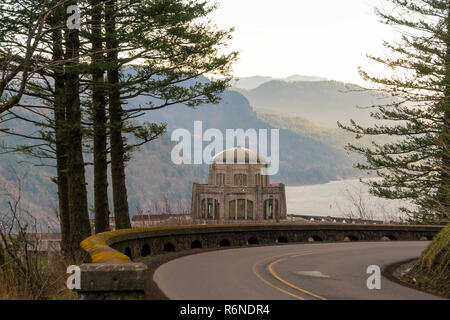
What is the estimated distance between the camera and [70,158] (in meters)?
19.4

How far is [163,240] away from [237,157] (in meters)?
84.8

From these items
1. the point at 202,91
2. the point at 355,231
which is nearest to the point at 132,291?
the point at 202,91

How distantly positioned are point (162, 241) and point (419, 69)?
19.7 meters

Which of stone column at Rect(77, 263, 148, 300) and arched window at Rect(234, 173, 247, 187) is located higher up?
arched window at Rect(234, 173, 247, 187)

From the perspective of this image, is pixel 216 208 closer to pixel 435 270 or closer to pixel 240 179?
pixel 240 179

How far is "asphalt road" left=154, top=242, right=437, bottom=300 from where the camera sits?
1197 cm

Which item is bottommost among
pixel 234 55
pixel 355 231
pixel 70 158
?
pixel 355 231

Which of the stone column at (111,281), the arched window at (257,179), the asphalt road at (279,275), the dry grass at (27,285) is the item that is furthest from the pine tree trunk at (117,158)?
the arched window at (257,179)

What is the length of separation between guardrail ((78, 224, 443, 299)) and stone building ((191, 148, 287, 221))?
65.6 meters

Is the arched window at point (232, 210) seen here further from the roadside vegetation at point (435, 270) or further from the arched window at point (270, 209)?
the roadside vegetation at point (435, 270)

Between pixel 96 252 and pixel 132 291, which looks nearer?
pixel 132 291

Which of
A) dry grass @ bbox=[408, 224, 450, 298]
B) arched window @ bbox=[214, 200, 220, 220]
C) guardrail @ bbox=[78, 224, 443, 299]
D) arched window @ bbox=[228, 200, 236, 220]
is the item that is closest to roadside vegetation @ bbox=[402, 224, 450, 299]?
dry grass @ bbox=[408, 224, 450, 298]

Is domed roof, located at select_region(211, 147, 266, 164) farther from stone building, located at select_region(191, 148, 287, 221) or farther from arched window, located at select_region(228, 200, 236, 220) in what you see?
arched window, located at select_region(228, 200, 236, 220)
